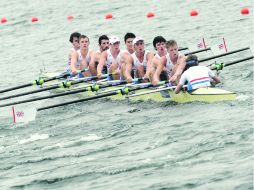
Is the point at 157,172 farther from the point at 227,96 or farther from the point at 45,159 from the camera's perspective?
the point at 227,96

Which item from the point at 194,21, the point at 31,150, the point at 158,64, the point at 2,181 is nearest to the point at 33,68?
the point at 194,21

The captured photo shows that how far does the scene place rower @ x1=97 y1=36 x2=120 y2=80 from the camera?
19578 mm

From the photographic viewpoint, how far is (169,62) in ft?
57.6

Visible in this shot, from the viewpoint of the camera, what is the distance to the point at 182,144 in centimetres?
1361

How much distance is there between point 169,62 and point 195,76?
172cm

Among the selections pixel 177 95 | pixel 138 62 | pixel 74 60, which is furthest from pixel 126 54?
pixel 74 60

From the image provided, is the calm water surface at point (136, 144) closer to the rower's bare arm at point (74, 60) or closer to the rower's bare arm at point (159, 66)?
the rower's bare arm at point (159, 66)

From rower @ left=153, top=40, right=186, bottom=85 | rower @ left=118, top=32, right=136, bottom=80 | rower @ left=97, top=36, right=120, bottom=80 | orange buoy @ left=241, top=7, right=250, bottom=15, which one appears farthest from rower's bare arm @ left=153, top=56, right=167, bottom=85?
orange buoy @ left=241, top=7, right=250, bottom=15

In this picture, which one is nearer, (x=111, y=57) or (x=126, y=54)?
(x=126, y=54)

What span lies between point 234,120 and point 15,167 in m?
4.23

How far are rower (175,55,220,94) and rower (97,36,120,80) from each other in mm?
3700

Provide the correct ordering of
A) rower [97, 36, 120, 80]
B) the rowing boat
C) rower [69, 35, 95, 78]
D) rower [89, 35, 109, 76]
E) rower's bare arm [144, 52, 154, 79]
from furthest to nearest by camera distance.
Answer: rower [69, 35, 95, 78] → rower [89, 35, 109, 76] → rower [97, 36, 120, 80] → rower's bare arm [144, 52, 154, 79] → the rowing boat

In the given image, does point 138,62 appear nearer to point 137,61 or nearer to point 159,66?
point 137,61

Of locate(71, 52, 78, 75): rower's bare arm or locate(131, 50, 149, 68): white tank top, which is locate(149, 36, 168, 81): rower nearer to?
locate(131, 50, 149, 68): white tank top
